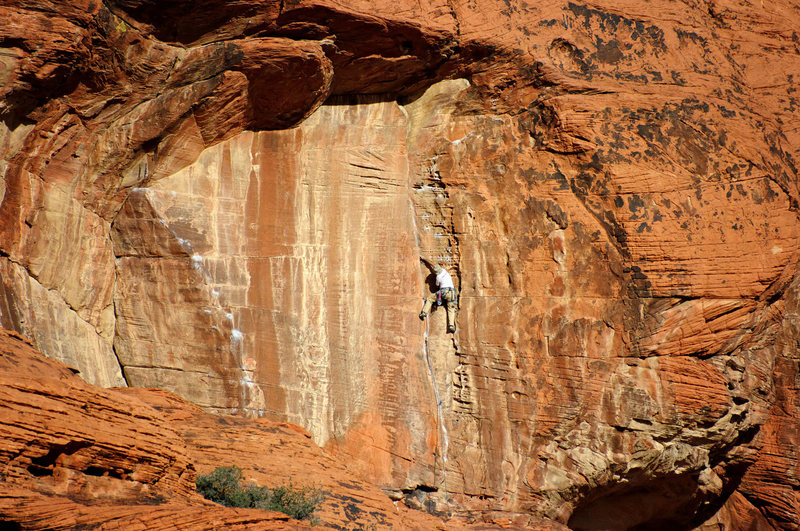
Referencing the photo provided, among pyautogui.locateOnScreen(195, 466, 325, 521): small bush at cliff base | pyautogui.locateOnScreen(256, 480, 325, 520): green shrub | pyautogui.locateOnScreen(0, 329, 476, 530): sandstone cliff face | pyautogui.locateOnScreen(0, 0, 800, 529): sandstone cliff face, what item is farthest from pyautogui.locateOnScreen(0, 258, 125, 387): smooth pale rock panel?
pyautogui.locateOnScreen(256, 480, 325, 520): green shrub

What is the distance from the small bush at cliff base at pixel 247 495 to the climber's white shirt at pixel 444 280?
385 centimetres

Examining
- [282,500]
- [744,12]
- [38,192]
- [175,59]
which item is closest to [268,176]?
[175,59]

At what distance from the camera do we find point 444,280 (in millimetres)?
10445

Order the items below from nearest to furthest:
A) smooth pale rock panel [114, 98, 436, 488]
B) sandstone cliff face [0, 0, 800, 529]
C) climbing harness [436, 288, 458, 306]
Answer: sandstone cliff face [0, 0, 800, 529], smooth pale rock panel [114, 98, 436, 488], climbing harness [436, 288, 458, 306]

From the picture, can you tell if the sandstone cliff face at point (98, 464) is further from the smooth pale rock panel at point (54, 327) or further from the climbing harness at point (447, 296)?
the climbing harness at point (447, 296)

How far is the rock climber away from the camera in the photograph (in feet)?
34.2

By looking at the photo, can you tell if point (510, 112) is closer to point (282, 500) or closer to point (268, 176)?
point (268, 176)

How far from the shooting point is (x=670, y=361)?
9555 mm

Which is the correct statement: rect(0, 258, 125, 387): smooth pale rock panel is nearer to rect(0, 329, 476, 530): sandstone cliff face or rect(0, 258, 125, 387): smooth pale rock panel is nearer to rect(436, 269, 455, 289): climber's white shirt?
rect(0, 329, 476, 530): sandstone cliff face

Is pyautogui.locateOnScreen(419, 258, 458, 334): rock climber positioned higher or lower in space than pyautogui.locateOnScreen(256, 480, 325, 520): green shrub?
higher

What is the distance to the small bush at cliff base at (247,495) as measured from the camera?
7742 mm

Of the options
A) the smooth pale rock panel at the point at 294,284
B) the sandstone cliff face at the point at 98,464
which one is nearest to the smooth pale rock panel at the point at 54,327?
the smooth pale rock panel at the point at 294,284

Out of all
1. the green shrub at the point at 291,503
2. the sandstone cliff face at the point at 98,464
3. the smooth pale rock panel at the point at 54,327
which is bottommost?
the green shrub at the point at 291,503

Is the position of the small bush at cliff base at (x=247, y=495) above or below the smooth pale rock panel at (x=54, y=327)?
below
